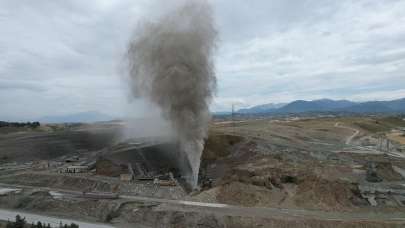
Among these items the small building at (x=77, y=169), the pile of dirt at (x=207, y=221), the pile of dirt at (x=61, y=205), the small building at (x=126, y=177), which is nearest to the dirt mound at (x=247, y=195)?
the pile of dirt at (x=207, y=221)

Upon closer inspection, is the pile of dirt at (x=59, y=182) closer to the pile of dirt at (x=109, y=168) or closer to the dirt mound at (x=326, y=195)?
the pile of dirt at (x=109, y=168)

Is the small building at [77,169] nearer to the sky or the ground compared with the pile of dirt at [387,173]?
nearer to the sky

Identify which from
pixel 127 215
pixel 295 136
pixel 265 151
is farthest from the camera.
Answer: pixel 295 136

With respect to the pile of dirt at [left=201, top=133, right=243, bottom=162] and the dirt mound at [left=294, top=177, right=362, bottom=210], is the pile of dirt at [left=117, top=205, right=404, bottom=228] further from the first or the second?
the pile of dirt at [left=201, top=133, right=243, bottom=162]

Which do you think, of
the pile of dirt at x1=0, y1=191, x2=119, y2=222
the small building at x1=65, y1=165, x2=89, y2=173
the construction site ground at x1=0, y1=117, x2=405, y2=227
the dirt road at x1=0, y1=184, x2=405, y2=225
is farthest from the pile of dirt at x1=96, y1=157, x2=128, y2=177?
the dirt road at x1=0, y1=184, x2=405, y2=225

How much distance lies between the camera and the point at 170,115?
217ft

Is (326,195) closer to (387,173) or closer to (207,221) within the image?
(207,221)

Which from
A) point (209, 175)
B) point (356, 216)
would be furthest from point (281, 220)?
point (209, 175)

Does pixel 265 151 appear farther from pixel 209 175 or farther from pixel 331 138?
pixel 331 138

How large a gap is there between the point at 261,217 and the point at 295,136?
65.3 metres

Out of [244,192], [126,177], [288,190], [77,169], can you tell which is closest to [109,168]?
[126,177]

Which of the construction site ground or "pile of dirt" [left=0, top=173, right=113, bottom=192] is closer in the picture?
the construction site ground

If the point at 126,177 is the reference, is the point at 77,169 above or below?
above

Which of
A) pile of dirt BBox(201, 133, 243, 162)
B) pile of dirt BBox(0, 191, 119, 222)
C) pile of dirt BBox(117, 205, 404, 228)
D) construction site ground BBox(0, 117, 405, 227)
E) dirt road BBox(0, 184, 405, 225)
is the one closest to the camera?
pile of dirt BBox(117, 205, 404, 228)
